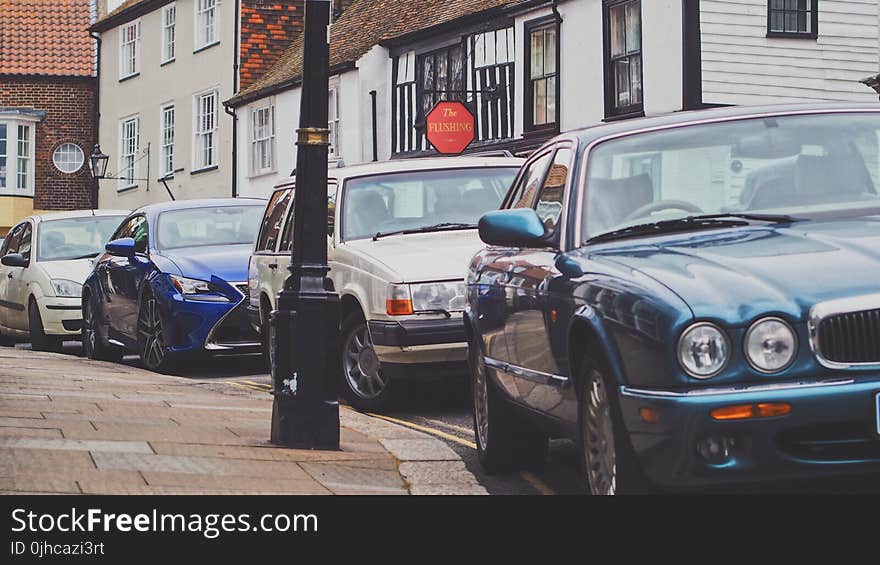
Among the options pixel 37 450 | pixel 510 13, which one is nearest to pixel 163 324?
pixel 37 450

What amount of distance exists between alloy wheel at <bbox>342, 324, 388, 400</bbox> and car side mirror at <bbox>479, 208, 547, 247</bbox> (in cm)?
389

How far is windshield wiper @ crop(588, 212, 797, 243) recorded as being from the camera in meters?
6.25

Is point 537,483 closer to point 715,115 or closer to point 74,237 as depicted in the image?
point 715,115

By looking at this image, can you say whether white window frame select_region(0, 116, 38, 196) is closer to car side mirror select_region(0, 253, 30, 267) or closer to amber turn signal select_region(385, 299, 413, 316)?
car side mirror select_region(0, 253, 30, 267)

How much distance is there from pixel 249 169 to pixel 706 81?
1775 centimetres

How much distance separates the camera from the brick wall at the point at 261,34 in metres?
38.8

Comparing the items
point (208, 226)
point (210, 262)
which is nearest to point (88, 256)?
point (208, 226)

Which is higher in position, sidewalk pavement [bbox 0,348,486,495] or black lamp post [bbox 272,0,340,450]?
black lamp post [bbox 272,0,340,450]

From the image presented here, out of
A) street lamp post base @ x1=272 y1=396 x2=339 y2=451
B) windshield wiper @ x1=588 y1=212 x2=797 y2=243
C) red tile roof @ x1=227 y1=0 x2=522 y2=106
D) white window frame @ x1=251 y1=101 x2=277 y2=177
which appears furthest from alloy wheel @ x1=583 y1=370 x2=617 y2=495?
white window frame @ x1=251 y1=101 x2=277 y2=177

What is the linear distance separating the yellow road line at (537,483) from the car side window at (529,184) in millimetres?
1336

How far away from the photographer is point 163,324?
14164mm

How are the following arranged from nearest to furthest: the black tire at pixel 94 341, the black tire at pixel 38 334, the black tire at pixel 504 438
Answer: the black tire at pixel 504 438 < the black tire at pixel 94 341 < the black tire at pixel 38 334

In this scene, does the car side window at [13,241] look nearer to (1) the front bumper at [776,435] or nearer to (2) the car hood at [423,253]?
(2) the car hood at [423,253]

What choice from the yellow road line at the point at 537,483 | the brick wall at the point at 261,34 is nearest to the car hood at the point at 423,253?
the yellow road line at the point at 537,483
